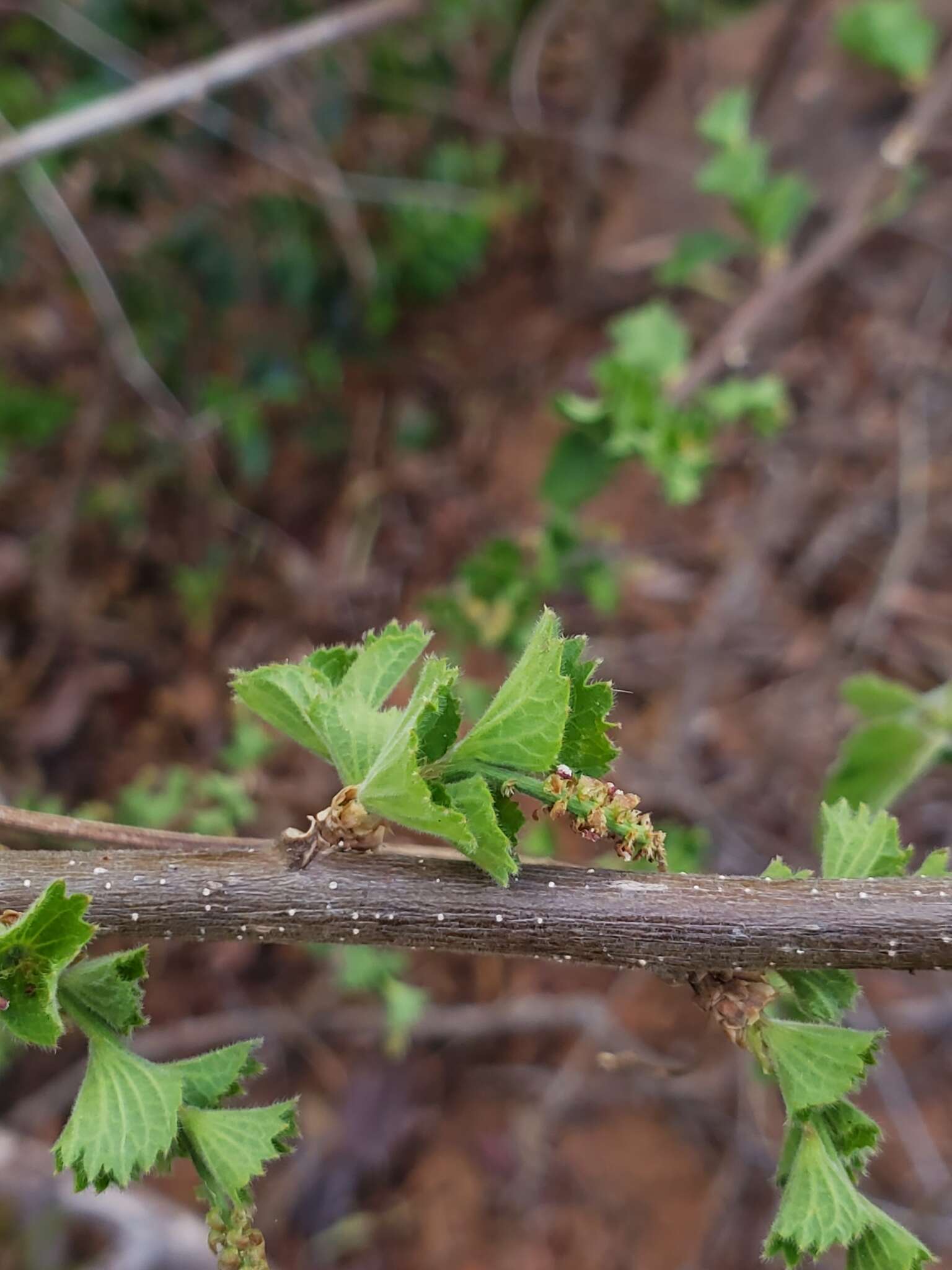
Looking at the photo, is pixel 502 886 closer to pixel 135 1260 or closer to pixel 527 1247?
pixel 135 1260

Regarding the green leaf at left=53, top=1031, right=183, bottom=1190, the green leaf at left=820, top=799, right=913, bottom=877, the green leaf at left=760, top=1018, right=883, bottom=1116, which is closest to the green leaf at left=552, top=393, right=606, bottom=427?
Result: the green leaf at left=820, top=799, right=913, bottom=877

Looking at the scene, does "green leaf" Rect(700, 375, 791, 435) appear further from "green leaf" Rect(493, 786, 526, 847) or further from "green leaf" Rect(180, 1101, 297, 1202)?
"green leaf" Rect(180, 1101, 297, 1202)

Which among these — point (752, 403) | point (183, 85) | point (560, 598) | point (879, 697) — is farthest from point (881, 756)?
point (183, 85)

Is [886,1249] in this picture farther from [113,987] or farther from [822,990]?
[113,987]

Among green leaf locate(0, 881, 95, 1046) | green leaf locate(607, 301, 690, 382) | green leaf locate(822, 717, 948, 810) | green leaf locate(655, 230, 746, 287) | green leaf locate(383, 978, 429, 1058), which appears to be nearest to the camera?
green leaf locate(0, 881, 95, 1046)

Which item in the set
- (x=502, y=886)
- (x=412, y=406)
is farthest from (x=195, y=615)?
(x=502, y=886)

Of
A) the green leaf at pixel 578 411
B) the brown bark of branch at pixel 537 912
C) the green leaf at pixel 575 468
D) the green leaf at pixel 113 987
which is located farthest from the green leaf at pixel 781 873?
the green leaf at pixel 575 468
